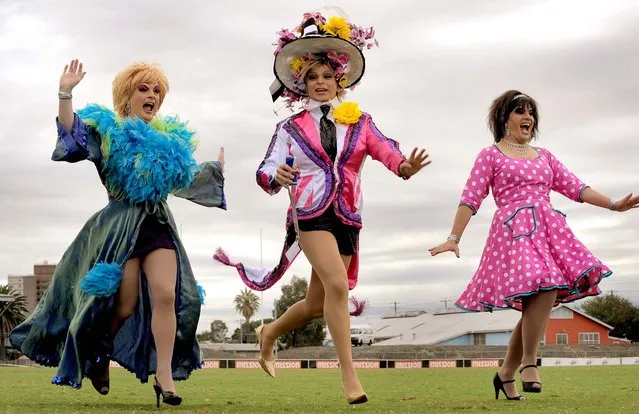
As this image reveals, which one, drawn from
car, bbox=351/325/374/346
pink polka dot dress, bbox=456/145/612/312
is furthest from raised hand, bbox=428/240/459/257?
car, bbox=351/325/374/346

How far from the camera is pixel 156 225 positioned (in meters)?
6.66

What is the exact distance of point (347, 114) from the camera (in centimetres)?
675

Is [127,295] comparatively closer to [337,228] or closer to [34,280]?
[337,228]

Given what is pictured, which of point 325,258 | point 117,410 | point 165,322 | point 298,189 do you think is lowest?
point 117,410

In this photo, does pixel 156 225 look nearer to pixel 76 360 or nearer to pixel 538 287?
pixel 76 360

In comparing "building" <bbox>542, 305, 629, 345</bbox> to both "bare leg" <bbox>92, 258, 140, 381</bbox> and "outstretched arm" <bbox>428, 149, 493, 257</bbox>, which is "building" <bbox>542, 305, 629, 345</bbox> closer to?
"outstretched arm" <bbox>428, 149, 493, 257</bbox>

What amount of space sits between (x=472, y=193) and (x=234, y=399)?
241 centimetres

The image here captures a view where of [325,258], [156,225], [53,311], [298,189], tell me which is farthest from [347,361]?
[53,311]

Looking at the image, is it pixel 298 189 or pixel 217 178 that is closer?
pixel 298 189

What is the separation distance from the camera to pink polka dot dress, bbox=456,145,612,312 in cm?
699

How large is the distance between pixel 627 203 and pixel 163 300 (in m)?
3.46

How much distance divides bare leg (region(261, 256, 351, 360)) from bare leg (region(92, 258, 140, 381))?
3.61 ft

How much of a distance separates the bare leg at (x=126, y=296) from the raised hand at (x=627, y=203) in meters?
3.53

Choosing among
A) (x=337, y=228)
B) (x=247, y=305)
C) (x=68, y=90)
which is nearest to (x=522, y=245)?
(x=337, y=228)
